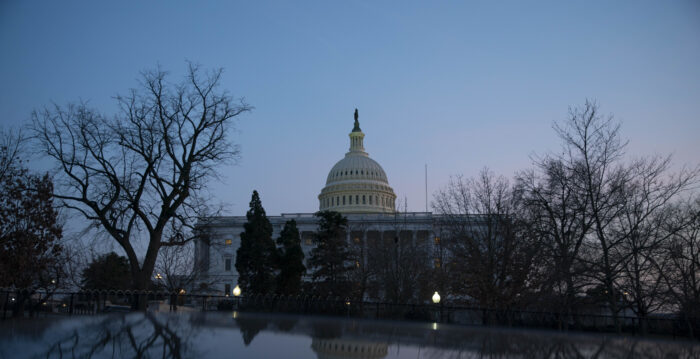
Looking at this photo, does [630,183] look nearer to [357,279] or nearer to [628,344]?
[628,344]

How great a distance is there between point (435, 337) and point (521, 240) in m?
11.2

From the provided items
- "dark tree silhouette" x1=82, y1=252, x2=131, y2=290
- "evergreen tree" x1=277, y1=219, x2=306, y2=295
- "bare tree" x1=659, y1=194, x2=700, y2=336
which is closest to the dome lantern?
"dark tree silhouette" x1=82, y1=252, x2=131, y2=290

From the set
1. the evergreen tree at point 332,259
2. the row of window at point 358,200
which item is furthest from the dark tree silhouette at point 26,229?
the row of window at point 358,200

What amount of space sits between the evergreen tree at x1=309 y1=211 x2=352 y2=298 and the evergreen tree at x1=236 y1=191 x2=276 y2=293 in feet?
12.6

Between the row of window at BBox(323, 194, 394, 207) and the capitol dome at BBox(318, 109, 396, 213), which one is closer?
the capitol dome at BBox(318, 109, 396, 213)

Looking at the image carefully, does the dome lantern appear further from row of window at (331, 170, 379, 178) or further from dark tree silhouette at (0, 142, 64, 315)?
dark tree silhouette at (0, 142, 64, 315)

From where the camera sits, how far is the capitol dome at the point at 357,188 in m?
127

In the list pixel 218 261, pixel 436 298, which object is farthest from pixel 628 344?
pixel 218 261

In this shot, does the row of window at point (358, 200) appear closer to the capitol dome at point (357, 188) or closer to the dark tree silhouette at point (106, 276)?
the capitol dome at point (357, 188)

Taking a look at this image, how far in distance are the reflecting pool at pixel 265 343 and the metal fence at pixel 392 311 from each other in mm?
4888

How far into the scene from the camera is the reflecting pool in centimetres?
991

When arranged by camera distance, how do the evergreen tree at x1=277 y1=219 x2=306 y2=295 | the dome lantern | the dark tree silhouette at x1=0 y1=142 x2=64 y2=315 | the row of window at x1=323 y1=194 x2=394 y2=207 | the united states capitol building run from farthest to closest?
the dome lantern
the row of window at x1=323 y1=194 x2=394 y2=207
the united states capitol building
the evergreen tree at x1=277 y1=219 x2=306 y2=295
the dark tree silhouette at x1=0 y1=142 x2=64 y2=315

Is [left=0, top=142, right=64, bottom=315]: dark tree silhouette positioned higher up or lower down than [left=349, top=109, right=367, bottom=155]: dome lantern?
lower down

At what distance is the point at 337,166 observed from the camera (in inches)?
5443
